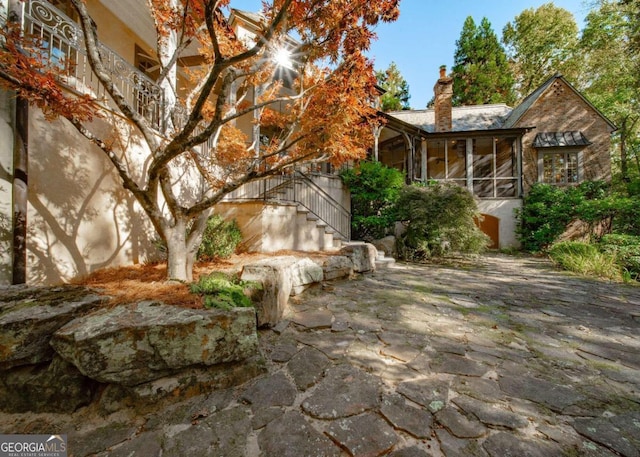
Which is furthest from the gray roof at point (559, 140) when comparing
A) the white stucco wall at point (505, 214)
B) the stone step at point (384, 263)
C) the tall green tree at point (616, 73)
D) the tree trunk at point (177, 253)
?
the tree trunk at point (177, 253)

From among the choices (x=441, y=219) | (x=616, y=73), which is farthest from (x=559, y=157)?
(x=441, y=219)

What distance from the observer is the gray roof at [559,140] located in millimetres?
11945

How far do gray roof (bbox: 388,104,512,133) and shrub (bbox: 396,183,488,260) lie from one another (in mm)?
6970

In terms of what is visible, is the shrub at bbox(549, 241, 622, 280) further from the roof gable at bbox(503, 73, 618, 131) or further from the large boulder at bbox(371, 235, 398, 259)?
the roof gable at bbox(503, 73, 618, 131)

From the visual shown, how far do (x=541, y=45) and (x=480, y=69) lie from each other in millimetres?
4128

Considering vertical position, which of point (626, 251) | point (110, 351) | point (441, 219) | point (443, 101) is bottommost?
point (110, 351)

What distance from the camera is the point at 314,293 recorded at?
459 cm

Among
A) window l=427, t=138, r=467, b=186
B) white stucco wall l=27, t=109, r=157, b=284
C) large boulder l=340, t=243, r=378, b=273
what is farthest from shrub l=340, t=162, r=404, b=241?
white stucco wall l=27, t=109, r=157, b=284

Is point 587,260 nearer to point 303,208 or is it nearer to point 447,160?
point 303,208

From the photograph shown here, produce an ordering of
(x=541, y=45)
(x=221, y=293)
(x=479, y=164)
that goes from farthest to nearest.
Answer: (x=541, y=45) < (x=479, y=164) < (x=221, y=293)

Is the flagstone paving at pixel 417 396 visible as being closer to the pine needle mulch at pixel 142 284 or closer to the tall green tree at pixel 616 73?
the pine needle mulch at pixel 142 284

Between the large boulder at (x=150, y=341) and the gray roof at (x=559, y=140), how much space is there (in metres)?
15.8

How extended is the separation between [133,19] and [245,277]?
23.2 feet

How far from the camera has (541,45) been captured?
18.8 m
